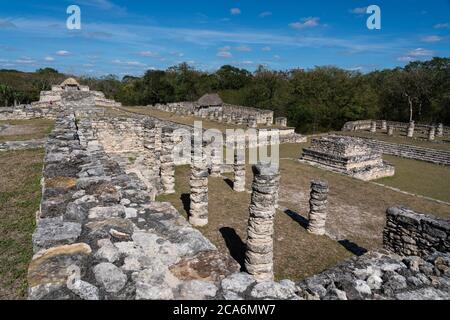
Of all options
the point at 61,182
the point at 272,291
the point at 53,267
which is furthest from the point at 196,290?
the point at 61,182

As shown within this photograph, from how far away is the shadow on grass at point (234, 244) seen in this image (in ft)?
23.0

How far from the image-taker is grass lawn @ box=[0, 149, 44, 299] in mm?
3973

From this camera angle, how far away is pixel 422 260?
15.5 feet

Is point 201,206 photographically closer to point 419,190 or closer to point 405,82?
point 419,190

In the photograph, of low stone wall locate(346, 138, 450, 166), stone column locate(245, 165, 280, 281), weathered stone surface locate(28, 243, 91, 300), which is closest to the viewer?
weathered stone surface locate(28, 243, 91, 300)

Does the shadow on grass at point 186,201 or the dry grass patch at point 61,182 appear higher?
the dry grass patch at point 61,182

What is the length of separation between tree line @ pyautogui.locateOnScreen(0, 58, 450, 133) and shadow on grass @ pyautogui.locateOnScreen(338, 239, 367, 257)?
2963 cm

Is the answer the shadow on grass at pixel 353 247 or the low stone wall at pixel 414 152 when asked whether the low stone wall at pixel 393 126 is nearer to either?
the low stone wall at pixel 414 152

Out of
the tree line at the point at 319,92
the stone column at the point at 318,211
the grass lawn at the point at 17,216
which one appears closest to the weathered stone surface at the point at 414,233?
the stone column at the point at 318,211

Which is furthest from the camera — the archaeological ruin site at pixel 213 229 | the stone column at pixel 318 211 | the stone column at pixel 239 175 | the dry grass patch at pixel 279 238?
the stone column at pixel 239 175

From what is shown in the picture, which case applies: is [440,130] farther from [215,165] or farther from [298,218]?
[298,218]

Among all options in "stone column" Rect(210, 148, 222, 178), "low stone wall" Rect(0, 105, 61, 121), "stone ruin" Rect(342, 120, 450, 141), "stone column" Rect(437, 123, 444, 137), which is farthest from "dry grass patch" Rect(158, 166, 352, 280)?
"stone column" Rect(437, 123, 444, 137)

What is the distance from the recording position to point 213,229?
8.37 m

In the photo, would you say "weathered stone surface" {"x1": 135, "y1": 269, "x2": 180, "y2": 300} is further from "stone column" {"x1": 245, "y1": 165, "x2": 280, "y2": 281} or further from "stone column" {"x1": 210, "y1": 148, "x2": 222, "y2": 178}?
"stone column" {"x1": 210, "y1": 148, "x2": 222, "y2": 178}
